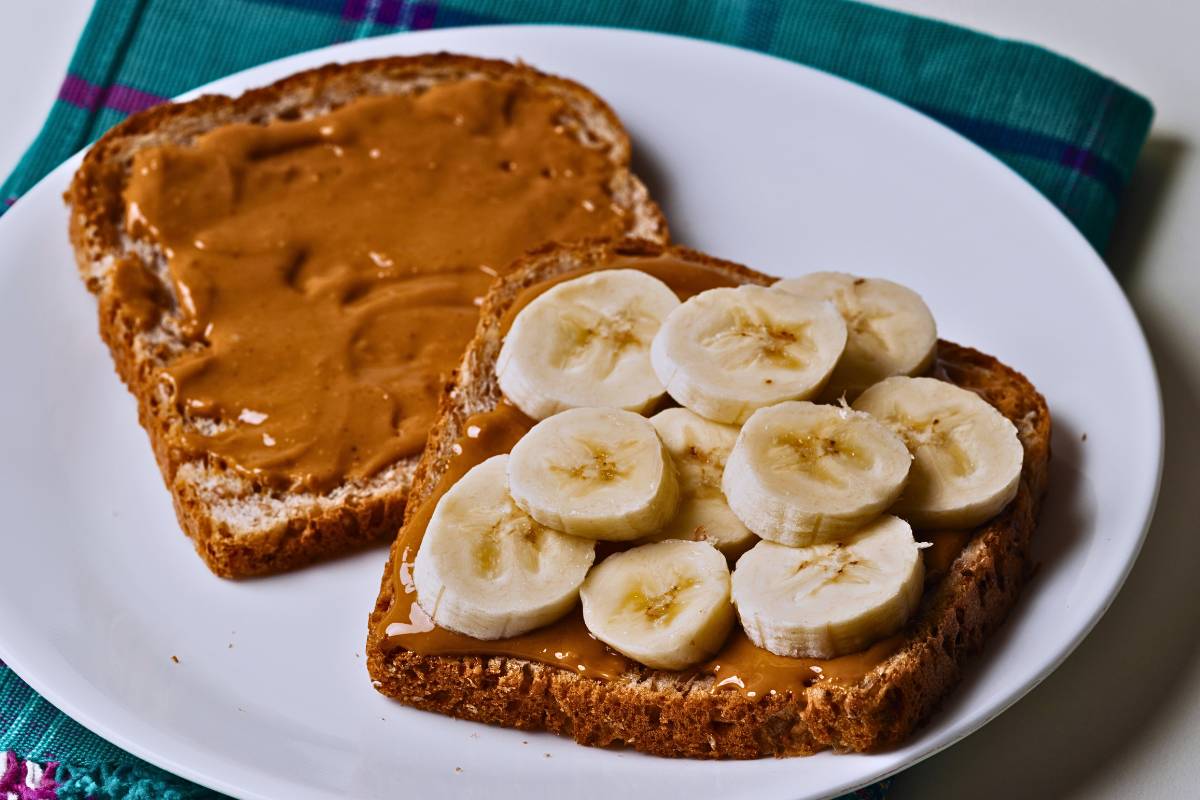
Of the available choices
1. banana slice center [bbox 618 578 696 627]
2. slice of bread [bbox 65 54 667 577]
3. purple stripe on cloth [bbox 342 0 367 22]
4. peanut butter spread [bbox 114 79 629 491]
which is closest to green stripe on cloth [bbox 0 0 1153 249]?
purple stripe on cloth [bbox 342 0 367 22]

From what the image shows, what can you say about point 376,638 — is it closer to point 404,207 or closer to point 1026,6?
point 404,207

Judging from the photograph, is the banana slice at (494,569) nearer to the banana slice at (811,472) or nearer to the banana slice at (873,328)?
the banana slice at (811,472)

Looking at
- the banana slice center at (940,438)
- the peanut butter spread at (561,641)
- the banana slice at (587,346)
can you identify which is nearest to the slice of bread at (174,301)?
the peanut butter spread at (561,641)

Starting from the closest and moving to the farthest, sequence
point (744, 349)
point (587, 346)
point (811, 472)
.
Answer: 1. point (811, 472)
2. point (744, 349)
3. point (587, 346)

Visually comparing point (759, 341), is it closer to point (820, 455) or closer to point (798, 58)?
point (820, 455)

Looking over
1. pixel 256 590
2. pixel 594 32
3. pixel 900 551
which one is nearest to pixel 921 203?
pixel 594 32

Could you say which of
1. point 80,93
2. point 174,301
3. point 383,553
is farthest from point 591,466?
point 80,93
